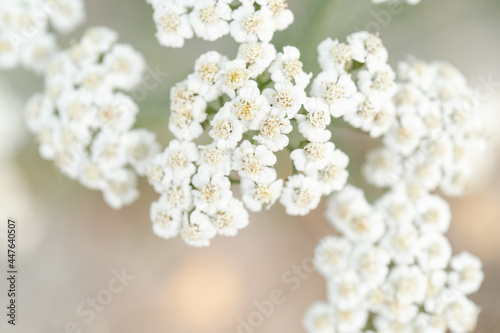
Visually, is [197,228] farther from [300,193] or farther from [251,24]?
[251,24]

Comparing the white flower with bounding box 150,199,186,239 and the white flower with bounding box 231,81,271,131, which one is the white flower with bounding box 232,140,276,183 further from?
the white flower with bounding box 150,199,186,239

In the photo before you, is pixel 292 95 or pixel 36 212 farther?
pixel 36 212

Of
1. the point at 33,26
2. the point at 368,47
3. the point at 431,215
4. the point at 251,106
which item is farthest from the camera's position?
the point at 33,26

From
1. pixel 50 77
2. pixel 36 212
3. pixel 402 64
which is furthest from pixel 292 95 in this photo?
pixel 36 212

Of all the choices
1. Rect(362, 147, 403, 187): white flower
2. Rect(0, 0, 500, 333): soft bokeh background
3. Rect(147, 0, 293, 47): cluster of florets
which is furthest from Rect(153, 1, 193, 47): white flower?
Rect(362, 147, 403, 187): white flower

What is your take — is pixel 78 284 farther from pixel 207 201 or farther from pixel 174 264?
pixel 207 201

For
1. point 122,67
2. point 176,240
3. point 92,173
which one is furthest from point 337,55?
point 176,240
